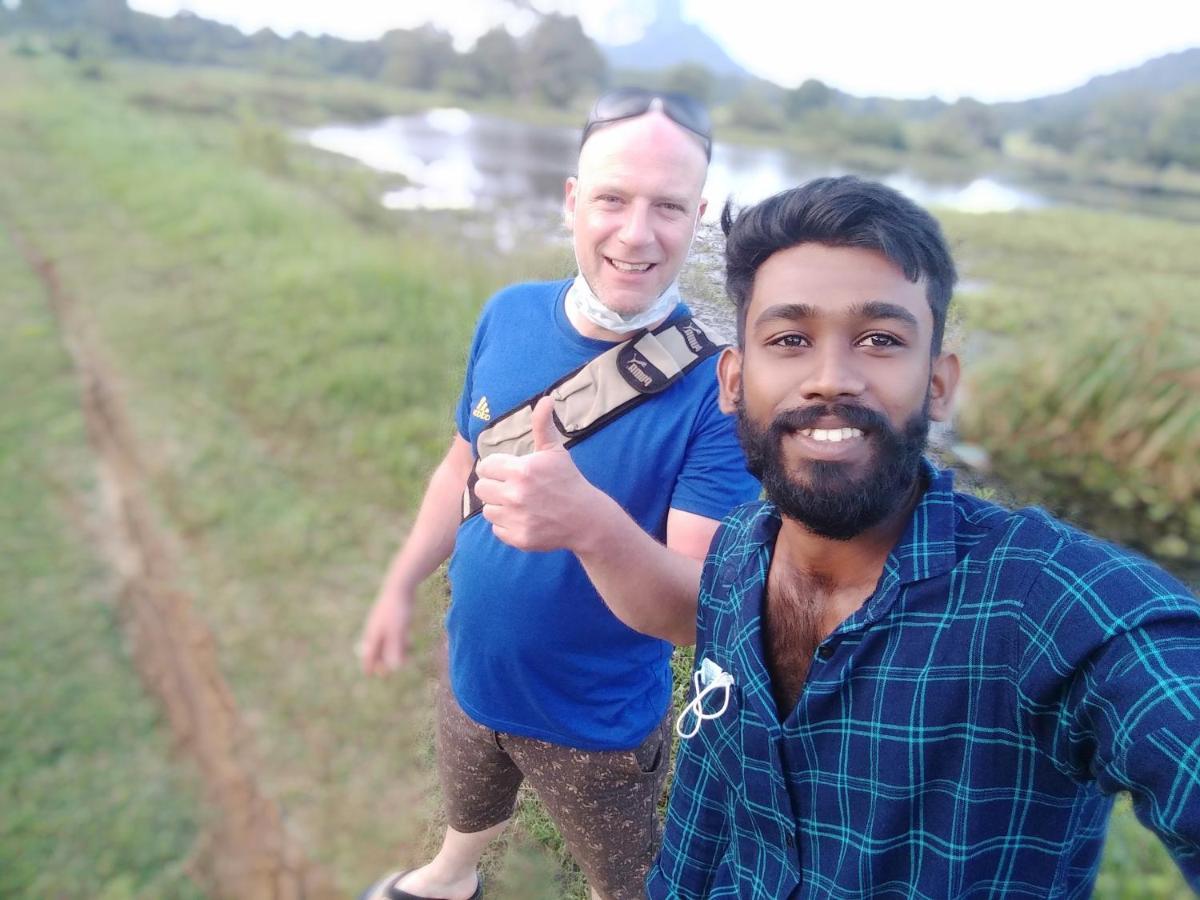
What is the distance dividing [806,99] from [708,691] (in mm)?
10662

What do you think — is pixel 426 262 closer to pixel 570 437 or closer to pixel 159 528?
pixel 159 528

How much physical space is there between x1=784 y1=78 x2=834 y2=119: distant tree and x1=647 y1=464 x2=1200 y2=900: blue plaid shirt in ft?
32.1

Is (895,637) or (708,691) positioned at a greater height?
(895,637)

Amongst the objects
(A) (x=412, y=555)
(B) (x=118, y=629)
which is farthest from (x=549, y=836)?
(B) (x=118, y=629)

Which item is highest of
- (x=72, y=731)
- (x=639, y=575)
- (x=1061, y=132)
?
(x=1061, y=132)

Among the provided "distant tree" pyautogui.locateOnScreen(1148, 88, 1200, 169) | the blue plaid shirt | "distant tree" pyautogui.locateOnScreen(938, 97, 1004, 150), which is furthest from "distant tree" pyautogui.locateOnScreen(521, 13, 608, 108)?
"distant tree" pyautogui.locateOnScreen(1148, 88, 1200, 169)

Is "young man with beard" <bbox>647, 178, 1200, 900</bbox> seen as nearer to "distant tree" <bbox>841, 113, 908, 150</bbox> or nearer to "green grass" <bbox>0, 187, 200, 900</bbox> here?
"green grass" <bbox>0, 187, 200, 900</bbox>

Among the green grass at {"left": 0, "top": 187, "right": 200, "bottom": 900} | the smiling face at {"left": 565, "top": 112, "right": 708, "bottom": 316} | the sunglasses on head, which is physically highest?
the sunglasses on head

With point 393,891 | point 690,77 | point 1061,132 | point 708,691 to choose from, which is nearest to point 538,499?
point 708,691

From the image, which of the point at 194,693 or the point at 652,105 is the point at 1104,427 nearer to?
the point at 652,105

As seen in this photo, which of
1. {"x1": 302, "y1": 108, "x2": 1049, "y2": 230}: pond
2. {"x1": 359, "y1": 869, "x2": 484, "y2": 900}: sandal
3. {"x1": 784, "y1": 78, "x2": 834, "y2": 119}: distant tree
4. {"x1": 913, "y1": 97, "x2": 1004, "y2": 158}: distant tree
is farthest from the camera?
{"x1": 913, "y1": 97, "x2": 1004, "y2": 158}: distant tree

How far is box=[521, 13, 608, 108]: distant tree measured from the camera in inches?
274

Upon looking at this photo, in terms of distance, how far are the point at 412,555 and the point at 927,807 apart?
118 cm

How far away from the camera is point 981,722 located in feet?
2.98
